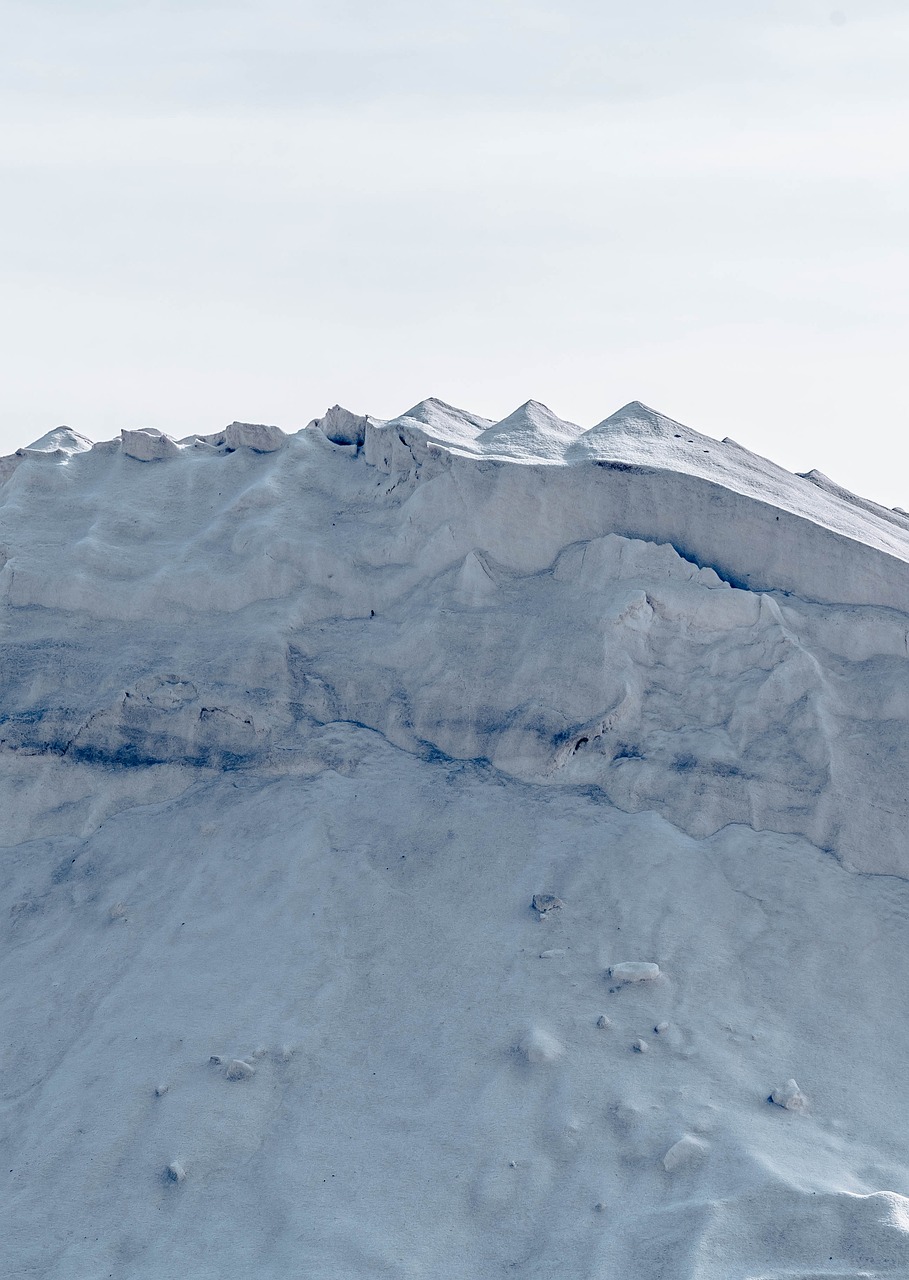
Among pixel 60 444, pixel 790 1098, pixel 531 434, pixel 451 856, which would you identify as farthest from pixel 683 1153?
pixel 60 444

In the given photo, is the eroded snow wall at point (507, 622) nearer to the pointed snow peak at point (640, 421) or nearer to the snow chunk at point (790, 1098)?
the pointed snow peak at point (640, 421)

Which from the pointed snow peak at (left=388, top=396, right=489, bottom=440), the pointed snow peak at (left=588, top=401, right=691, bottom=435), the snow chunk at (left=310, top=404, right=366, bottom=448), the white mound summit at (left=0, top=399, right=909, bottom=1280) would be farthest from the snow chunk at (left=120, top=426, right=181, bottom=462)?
the pointed snow peak at (left=588, top=401, right=691, bottom=435)

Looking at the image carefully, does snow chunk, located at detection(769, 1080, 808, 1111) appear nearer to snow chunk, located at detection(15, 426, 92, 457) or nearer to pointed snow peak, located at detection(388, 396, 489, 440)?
pointed snow peak, located at detection(388, 396, 489, 440)

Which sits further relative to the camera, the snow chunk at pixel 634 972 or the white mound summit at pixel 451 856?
the snow chunk at pixel 634 972

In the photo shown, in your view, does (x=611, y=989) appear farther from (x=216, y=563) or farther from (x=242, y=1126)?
(x=216, y=563)

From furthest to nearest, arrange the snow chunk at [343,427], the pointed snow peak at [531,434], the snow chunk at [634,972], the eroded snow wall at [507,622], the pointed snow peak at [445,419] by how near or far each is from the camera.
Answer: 1. the snow chunk at [343,427]
2. the pointed snow peak at [445,419]
3. the pointed snow peak at [531,434]
4. the eroded snow wall at [507,622]
5. the snow chunk at [634,972]

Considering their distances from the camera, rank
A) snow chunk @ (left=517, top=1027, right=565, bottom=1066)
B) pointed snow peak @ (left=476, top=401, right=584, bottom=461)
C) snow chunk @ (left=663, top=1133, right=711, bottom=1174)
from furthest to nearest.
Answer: pointed snow peak @ (left=476, top=401, right=584, bottom=461) → snow chunk @ (left=517, top=1027, right=565, bottom=1066) → snow chunk @ (left=663, top=1133, right=711, bottom=1174)

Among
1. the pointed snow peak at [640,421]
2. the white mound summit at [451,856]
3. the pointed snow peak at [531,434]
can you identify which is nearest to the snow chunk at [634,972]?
the white mound summit at [451,856]
